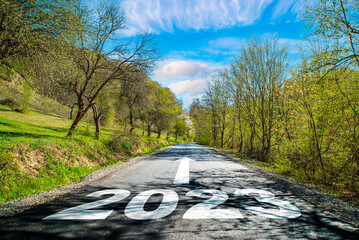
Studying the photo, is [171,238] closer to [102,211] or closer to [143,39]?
[102,211]

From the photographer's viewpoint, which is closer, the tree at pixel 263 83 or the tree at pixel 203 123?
the tree at pixel 263 83

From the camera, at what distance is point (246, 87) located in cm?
1506

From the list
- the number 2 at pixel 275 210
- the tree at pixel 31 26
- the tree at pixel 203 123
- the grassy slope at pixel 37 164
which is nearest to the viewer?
the number 2 at pixel 275 210

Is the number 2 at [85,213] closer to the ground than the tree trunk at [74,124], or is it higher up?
closer to the ground

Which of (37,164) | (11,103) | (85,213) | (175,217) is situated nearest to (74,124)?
(37,164)

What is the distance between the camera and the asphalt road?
219 cm

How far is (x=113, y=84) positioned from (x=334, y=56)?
1391 centimetres

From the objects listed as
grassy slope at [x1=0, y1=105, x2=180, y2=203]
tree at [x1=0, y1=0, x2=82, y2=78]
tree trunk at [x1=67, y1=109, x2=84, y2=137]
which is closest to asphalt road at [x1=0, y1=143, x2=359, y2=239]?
grassy slope at [x1=0, y1=105, x2=180, y2=203]

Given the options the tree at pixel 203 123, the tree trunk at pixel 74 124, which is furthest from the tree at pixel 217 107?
the tree trunk at pixel 74 124

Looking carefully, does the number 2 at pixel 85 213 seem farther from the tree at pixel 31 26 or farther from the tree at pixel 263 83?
the tree at pixel 263 83

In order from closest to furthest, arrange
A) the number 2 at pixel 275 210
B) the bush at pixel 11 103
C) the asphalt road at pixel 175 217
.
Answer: the asphalt road at pixel 175 217, the number 2 at pixel 275 210, the bush at pixel 11 103

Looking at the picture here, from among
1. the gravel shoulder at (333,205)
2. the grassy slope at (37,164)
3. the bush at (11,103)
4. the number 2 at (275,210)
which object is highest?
the bush at (11,103)

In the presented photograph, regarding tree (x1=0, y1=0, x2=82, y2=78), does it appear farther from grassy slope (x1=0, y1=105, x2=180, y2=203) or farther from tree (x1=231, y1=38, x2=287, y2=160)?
tree (x1=231, y1=38, x2=287, y2=160)

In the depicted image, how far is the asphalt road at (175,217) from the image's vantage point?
2191 mm
